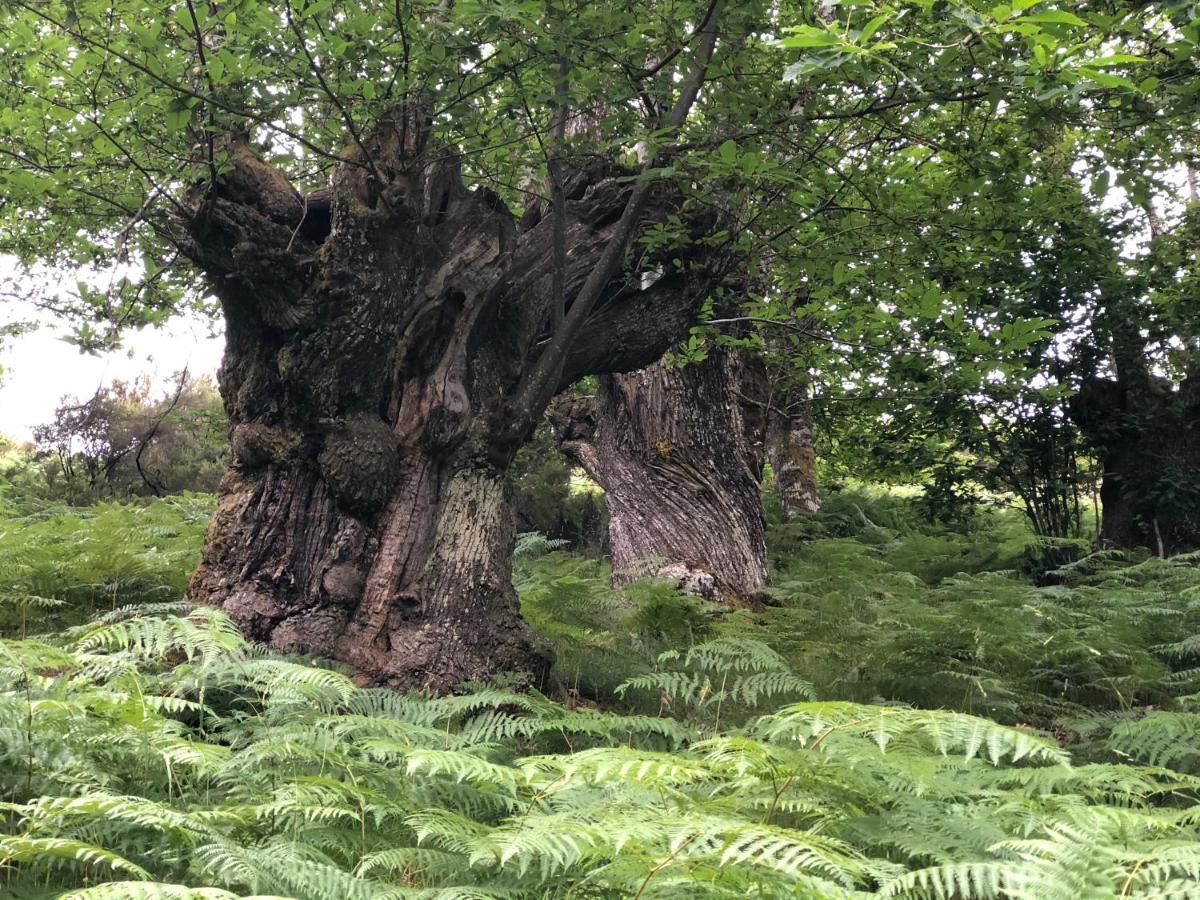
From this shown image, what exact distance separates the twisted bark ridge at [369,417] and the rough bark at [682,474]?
2907 mm

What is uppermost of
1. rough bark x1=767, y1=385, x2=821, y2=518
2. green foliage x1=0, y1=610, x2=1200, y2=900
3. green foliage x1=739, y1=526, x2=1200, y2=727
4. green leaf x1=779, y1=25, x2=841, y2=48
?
green leaf x1=779, y1=25, x2=841, y2=48

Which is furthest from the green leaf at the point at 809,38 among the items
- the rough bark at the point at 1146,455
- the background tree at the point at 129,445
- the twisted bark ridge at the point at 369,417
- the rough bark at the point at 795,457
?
the background tree at the point at 129,445

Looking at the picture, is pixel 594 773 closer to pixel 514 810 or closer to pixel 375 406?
pixel 514 810

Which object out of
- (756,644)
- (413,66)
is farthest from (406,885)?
(413,66)

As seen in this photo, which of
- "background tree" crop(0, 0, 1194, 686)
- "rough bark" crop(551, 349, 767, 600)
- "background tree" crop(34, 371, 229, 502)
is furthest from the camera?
"background tree" crop(34, 371, 229, 502)

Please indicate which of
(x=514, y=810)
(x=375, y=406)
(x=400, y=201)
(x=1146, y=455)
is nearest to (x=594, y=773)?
(x=514, y=810)

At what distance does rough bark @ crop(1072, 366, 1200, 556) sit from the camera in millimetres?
9938

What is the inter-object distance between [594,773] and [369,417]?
3.24 metres

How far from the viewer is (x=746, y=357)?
1022cm

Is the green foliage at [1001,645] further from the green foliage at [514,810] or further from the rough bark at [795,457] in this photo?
the rough bark at [795,457]

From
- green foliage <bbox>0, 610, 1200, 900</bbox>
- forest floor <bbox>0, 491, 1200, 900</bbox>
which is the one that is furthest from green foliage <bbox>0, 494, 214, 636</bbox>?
green foliage <bbox>0, 610, 1200, 900</bbox>

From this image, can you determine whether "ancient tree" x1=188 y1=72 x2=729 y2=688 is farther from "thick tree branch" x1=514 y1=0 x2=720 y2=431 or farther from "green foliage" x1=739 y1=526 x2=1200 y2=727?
"green foliage" x1=739 y1=526 x2=1200 y2=727

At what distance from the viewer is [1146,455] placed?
10297 millimetres

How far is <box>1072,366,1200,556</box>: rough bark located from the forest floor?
5.50 metres
